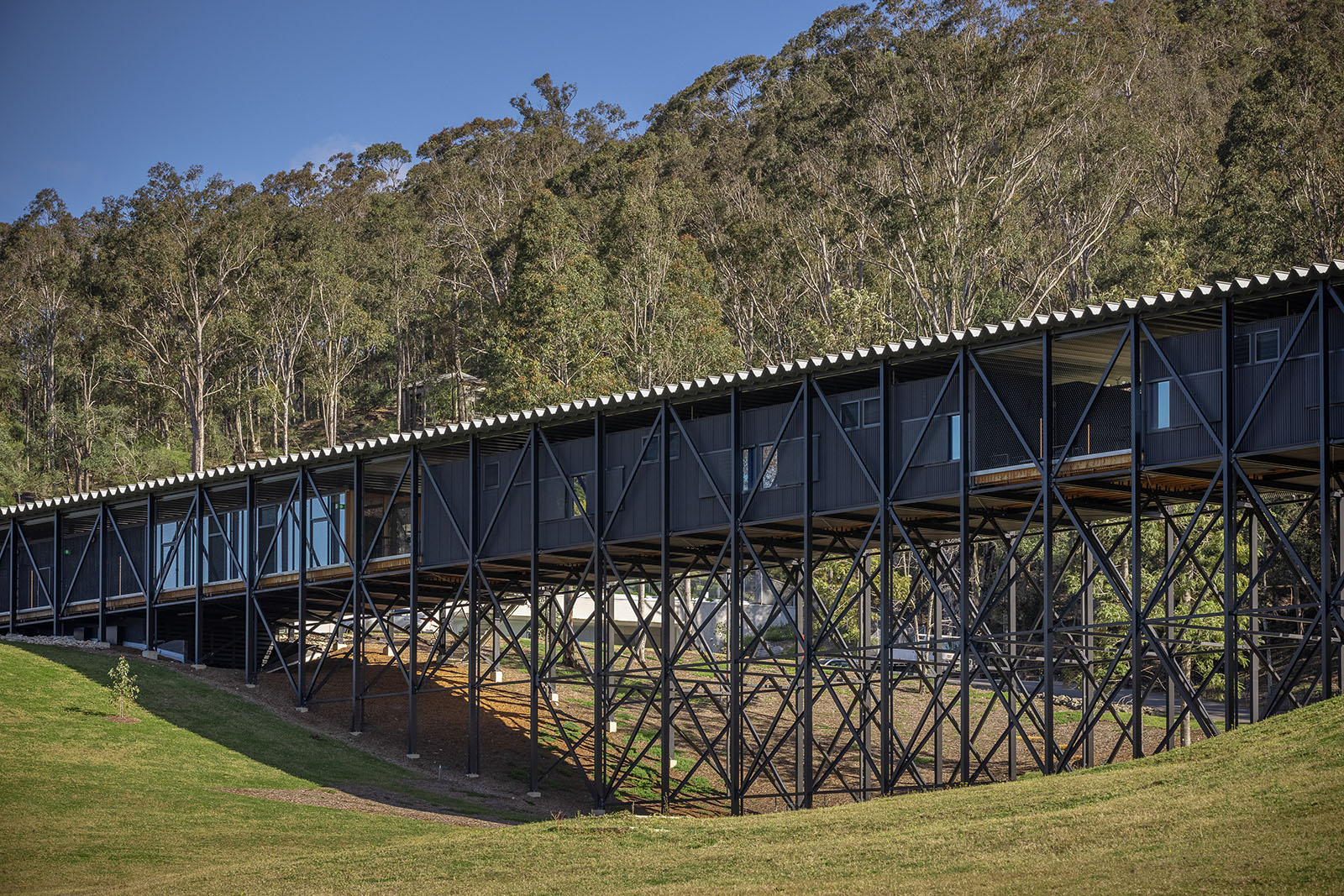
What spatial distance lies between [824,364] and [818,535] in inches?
224

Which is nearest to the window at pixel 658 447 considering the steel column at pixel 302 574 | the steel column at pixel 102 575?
the steel column at pixel 302 574

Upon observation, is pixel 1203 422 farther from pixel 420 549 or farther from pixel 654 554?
pixel 420 549

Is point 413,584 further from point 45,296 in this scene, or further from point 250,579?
point 45,296

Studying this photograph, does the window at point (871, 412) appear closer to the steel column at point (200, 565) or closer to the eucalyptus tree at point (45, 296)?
the steel column at point (200, 565)

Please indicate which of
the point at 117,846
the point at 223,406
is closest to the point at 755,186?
the point at 223,406

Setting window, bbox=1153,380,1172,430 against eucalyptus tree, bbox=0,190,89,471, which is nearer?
window, bbox=1153,380,1172,430

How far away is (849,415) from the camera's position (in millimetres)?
34469

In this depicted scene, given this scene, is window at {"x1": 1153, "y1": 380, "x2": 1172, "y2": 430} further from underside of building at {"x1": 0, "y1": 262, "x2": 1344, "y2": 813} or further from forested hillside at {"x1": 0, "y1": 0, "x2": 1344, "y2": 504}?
forested hillside at {"x1": 0, "y1": 0, "x2": 1344, "y2": 504}

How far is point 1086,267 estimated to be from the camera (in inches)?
2876

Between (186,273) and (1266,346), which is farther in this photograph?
(186,273)

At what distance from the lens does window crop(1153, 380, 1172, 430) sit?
97.6ft

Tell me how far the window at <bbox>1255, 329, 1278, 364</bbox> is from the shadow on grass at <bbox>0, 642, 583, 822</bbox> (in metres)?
18.6

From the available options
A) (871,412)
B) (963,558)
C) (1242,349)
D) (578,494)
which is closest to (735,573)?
(871,412)

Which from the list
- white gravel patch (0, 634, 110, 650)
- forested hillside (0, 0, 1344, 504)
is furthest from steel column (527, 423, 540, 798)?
forested hillside (0, 0, 1344, 504)
